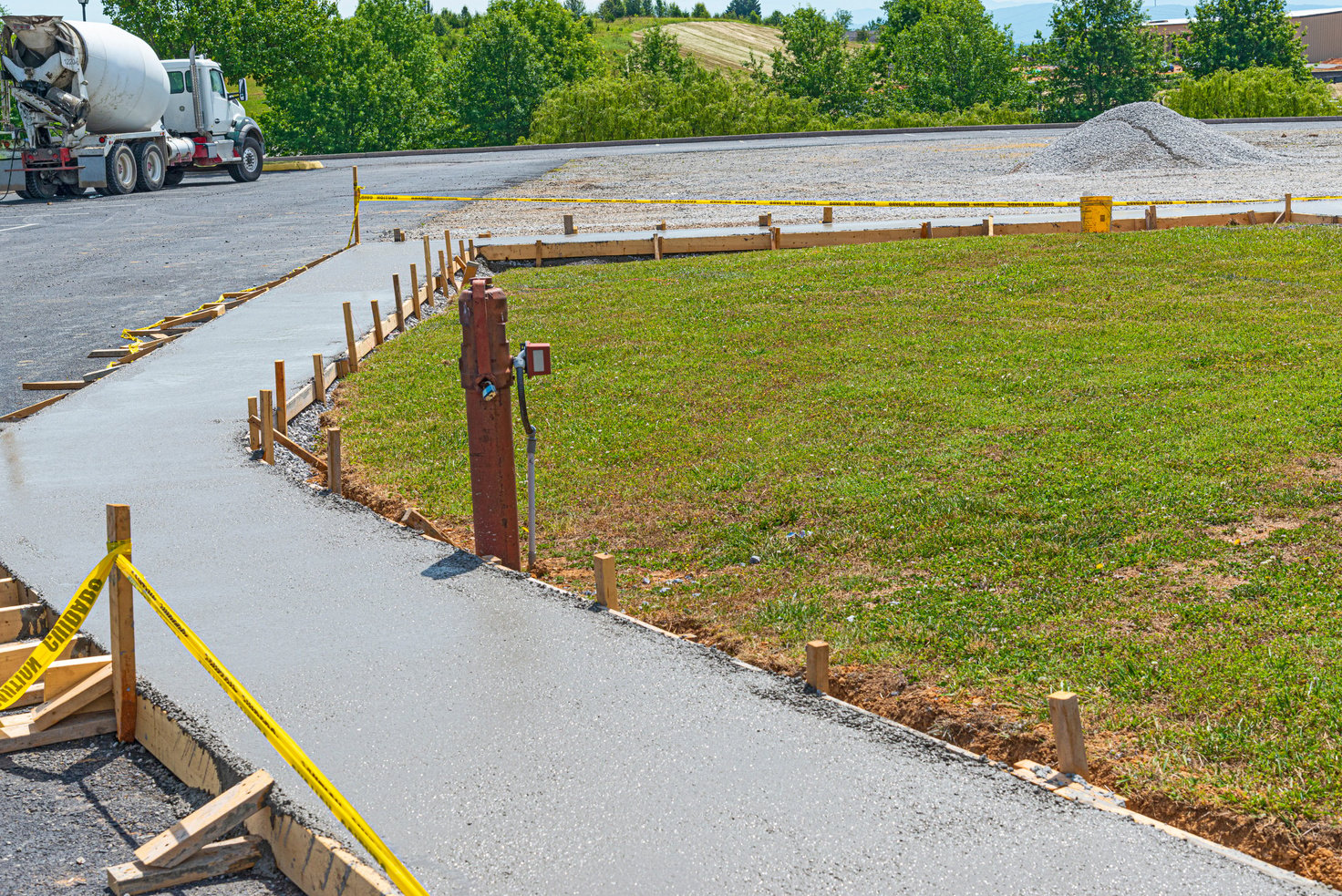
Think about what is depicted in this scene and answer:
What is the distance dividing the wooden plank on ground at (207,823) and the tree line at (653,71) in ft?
209

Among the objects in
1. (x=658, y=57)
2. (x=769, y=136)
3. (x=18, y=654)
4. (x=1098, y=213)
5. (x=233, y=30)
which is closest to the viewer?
(x=18, y=654)

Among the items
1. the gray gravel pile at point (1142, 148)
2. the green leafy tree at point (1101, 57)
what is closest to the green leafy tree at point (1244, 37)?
the green leafy tree at point (1101, 57)

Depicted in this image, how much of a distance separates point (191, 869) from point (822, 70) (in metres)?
90.7

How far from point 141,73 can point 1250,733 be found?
125 feet

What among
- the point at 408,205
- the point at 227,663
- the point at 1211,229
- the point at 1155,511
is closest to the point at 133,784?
the point at 227,663

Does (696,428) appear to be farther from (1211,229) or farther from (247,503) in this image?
(1211,229)

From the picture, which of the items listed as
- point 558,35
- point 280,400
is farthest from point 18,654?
point 558,35

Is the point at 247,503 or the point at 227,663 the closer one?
the point at 227,663

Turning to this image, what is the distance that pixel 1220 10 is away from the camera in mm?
87750

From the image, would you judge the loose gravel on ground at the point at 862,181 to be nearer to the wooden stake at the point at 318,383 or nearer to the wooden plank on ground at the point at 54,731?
the wooden stake at the point at 318,383

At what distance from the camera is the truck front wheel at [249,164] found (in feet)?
141

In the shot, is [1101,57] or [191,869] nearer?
[191,869]

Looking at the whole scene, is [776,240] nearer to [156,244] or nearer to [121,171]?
[156,244]

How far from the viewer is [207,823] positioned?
15.4 ft
